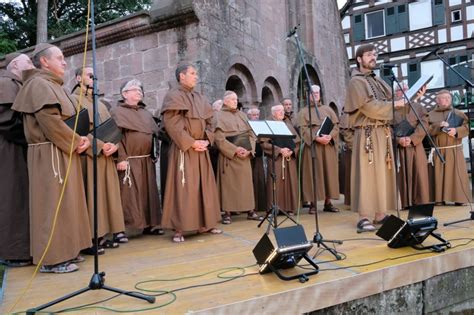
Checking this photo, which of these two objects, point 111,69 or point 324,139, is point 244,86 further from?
point 324,139

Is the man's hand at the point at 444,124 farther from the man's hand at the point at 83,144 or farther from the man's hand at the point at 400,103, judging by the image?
the man's hand at the point at 83,144

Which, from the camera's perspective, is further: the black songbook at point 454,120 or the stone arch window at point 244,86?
the stone arch window at point 244,86

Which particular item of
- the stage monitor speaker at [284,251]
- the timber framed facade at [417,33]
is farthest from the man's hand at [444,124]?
the timber framed facade at [417,33]

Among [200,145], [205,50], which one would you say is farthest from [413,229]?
[205,50]

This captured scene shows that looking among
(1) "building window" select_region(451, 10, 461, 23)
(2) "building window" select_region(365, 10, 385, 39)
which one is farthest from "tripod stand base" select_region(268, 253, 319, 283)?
(2) "building window" select_region(365, 10, 385, 39)

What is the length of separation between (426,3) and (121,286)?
26312 mm

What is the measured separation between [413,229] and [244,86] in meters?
6.35

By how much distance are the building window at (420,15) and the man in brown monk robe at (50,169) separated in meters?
25.4

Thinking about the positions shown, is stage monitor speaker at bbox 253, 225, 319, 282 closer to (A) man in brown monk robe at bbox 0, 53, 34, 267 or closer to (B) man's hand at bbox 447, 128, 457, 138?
(A) man in brown monk robe at bbox 0, 53, 34, 267

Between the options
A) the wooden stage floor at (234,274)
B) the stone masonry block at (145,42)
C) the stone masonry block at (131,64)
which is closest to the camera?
the wooden stage floor at (234,274)

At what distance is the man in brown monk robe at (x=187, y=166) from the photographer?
542 cm

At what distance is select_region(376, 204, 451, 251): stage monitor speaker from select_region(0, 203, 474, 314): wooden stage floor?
0.09 metres

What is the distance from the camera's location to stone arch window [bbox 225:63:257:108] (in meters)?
9.87

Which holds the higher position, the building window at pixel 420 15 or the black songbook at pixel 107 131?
the building window at pixel 420 15
